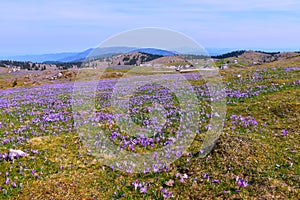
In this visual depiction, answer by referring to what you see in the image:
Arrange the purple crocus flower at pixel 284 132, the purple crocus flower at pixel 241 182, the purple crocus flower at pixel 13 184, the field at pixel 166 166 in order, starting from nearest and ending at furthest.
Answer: the purple crocus flower at pixel 241 182
the field at pixel 166 166
the purple crocus flower at pixel 13 184
the purple crocus flower at pixel 284 132

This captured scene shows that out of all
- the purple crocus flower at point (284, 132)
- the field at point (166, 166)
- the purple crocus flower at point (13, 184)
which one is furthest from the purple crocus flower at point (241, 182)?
the purple crocus flower at point (13, 184)

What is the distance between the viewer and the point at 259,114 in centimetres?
1584

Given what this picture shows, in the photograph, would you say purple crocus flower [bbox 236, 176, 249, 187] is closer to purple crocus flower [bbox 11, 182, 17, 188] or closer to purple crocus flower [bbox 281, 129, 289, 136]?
purple crocus flower [bbox 281, 129, 289, 136]

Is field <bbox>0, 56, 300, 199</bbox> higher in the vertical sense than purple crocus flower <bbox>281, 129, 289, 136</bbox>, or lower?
lower

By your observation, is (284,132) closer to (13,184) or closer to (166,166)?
(166,166)

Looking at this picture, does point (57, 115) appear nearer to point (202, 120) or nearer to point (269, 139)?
point (202, 120)

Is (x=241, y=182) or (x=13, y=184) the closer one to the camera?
(x=241, y=182)

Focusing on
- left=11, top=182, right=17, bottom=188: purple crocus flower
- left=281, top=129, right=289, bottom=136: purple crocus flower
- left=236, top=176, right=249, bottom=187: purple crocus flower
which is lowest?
left=11, top=182, right=17, bottom=188: purple crocus flower

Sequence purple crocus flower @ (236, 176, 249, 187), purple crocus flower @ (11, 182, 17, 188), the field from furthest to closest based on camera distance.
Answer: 1. purple crocus flower @ (11, 182, 17, 188)
2. the field
3. purple crocus flower @ (236, 176, 249, 187)

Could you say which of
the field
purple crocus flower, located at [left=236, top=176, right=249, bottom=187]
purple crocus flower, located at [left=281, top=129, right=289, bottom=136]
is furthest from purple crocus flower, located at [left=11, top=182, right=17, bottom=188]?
purple crocus flower, located at [left=281, top=129, right=289, bottom=136]

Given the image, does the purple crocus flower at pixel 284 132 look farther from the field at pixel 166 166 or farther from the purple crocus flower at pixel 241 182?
the purple crocus flower at pixel 241 182

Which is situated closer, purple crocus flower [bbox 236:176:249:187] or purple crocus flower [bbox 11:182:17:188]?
purple crocus flower [bbox 236:176:249:187]

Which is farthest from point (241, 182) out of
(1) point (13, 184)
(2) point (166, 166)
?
(1) point (13, 184)

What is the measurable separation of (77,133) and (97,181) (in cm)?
539
